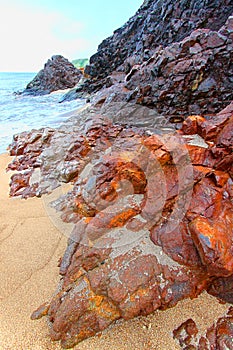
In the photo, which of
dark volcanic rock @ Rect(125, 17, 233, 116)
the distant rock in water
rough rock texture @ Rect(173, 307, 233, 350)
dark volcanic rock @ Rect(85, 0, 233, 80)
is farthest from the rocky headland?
the distant rock in water

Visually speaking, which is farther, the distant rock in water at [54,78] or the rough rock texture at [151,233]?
the distant rock in water at [54,78]

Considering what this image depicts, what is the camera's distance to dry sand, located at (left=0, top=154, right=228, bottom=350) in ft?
3.82

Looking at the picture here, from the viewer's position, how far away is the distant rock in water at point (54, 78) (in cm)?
1766

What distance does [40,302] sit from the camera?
4.72 ft

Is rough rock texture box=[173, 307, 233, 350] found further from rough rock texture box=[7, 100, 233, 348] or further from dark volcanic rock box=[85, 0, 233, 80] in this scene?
dark volcanic rock box=[85, 0, 233, 80]

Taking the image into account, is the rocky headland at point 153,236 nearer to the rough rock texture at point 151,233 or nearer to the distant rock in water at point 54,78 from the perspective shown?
the rough rock texture at point 151,233

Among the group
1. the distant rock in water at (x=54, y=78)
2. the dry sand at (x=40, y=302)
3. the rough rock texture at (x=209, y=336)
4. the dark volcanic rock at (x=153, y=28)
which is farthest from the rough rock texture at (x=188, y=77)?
the distant rock in water at (x=54, y=78)

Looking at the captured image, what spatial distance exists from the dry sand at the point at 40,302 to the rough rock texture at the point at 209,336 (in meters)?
0.03

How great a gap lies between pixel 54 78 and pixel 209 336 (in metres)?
19.6

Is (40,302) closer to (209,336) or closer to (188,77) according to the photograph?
(209,336)

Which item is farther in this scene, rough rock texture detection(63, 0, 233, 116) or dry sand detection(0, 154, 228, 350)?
rough rock texture detection(63, 0, 233, 116)

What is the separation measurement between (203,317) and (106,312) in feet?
1.65

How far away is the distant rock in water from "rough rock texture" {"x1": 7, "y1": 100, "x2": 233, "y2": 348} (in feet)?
57.4

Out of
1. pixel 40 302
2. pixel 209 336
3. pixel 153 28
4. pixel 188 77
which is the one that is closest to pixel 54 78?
pixel 153 28
